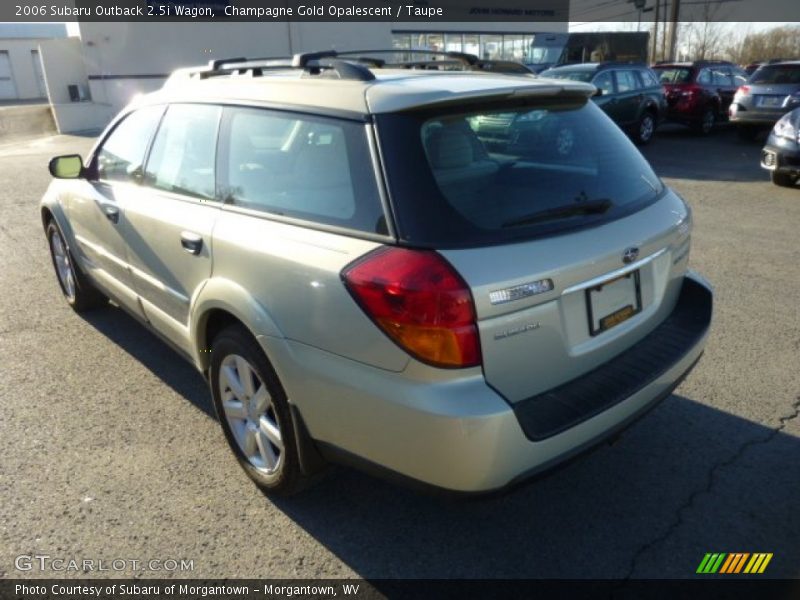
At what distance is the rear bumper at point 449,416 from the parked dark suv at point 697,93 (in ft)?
49.6

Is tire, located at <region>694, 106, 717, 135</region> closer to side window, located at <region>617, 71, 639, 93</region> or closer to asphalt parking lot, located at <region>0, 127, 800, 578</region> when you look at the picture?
side window, located at <region>617, 71, 639, 93</region>

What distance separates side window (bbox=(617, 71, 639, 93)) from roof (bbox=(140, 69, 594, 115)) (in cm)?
1170

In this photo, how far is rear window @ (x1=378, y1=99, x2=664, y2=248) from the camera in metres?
2.21

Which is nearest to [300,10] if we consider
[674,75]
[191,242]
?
[674,75]

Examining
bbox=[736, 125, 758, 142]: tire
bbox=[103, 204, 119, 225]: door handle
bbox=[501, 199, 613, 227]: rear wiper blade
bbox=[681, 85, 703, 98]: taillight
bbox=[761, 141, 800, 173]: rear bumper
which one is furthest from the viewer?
bbox=[681, 85, 703, 98]: taillight

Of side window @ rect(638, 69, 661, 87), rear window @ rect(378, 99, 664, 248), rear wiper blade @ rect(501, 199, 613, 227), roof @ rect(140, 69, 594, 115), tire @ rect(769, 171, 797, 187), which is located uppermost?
roof @ rect(140, 69, 594, 115)

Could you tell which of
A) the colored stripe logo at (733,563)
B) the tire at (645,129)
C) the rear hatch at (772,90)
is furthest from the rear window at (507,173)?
the tire at (645,129)

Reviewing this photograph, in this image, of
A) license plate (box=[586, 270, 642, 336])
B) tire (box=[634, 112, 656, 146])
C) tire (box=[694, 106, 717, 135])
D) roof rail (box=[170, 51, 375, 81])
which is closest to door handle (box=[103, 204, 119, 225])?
roof rail (box=[170, 51, 375, 81])

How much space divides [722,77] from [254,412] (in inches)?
690

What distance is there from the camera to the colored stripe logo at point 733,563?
2.44 meters

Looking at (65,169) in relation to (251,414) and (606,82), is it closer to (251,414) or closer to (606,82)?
(251,414)

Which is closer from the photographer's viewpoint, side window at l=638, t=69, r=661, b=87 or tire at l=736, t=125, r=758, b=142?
side window at l=638, t=69, r=661, b=87

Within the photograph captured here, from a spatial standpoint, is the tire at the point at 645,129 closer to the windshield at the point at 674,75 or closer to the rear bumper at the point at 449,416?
the windshield at the point at 674,75

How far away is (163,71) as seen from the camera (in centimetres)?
2378
